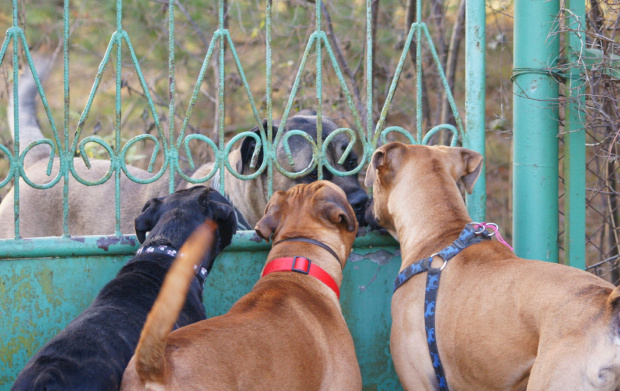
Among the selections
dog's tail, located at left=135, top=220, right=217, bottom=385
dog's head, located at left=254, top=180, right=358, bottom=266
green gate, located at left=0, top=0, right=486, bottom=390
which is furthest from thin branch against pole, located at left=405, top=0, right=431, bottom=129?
dog's tail, located at left=135, top=220, right=217, bottom=385

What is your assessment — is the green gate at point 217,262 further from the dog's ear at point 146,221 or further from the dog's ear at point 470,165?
the dog's ear at point 470,165

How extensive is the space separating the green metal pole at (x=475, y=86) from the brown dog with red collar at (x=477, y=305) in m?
0.32

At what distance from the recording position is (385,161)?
410 cm

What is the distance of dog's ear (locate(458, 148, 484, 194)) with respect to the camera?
4125mm

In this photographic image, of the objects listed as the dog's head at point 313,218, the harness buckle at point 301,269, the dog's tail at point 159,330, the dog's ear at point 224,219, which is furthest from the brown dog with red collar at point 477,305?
the dog's tail at point 159,330

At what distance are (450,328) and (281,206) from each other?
4.09 feet

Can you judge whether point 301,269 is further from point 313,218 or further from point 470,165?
point 470,165

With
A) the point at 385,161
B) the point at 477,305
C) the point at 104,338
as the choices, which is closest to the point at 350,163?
the point at 385,161

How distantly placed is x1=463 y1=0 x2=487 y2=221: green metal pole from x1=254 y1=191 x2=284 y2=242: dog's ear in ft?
4.17

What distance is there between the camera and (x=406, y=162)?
4.10 meters

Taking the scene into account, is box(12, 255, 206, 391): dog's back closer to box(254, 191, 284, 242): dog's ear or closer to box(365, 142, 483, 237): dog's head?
box(254, 191, 284, 242): dog's ear

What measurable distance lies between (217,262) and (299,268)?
2.56 ft

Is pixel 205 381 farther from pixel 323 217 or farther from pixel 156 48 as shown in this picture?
pixel 156 48

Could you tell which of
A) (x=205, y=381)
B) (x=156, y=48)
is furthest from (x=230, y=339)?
(x=156, y=48)
